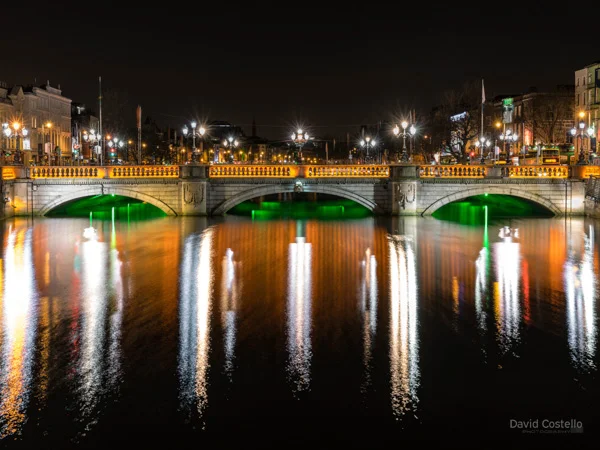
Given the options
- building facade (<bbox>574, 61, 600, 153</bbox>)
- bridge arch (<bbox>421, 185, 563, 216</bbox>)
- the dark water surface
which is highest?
building facade (<bbox>574, 61, 600, 153</bbox>)

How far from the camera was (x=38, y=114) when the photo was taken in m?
120

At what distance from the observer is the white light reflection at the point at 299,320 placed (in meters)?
13.4

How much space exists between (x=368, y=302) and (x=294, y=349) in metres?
5.03

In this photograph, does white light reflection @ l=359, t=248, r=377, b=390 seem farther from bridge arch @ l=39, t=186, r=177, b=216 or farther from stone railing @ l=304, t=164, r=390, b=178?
bridge arch @ l=39, t=186, r=177, b=216

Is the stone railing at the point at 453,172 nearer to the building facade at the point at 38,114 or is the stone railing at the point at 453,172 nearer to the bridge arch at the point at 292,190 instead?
the bridge arch at the point at 292,190

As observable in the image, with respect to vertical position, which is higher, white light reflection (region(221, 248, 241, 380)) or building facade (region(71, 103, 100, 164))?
building facade (region(71, 103, 100, 164))

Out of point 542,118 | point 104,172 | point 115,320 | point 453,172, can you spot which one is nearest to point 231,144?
point 542,118

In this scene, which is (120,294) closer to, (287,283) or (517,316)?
(287,283)

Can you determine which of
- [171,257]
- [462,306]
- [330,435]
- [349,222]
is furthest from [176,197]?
[330,435]

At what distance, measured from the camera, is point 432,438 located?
10734mm

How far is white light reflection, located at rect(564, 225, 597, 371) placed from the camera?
14.6 metres

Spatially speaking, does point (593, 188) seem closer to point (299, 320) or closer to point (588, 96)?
point (299, 320)

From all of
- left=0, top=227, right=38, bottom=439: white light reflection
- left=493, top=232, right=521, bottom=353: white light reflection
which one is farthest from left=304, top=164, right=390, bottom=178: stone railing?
left=0, top=227, right=38, bottom=439: white light reflection

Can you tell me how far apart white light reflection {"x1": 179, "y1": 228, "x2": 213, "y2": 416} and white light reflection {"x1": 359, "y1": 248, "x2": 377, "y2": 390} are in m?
2.83
